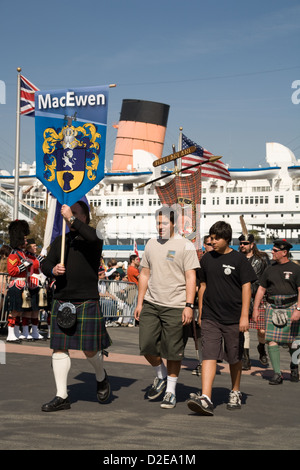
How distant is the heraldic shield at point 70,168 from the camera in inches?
270

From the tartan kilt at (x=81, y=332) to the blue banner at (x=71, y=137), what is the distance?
4.20ft

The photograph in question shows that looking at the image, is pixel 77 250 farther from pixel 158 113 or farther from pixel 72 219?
pixel 158 113

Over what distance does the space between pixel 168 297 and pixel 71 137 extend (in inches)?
76.7

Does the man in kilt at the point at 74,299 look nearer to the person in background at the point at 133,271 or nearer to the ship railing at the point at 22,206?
the person in background at the point at 133,271

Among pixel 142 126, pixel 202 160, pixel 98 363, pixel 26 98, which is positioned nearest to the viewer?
pixel 98 363

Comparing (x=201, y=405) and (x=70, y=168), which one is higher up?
(x=70, y=168)

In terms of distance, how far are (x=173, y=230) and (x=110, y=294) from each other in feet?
32.2

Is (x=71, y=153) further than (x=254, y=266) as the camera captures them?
No

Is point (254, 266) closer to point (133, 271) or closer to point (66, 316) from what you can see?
point (66, 316)

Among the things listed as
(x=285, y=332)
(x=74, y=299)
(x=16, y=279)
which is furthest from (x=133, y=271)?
(x=74, y=299)

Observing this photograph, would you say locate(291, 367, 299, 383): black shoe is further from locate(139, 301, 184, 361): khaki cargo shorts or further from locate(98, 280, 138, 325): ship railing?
locate(98, 280, 138, 325): ship railing

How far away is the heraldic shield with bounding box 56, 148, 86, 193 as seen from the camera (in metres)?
6.86

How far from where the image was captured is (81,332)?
6109 mm
